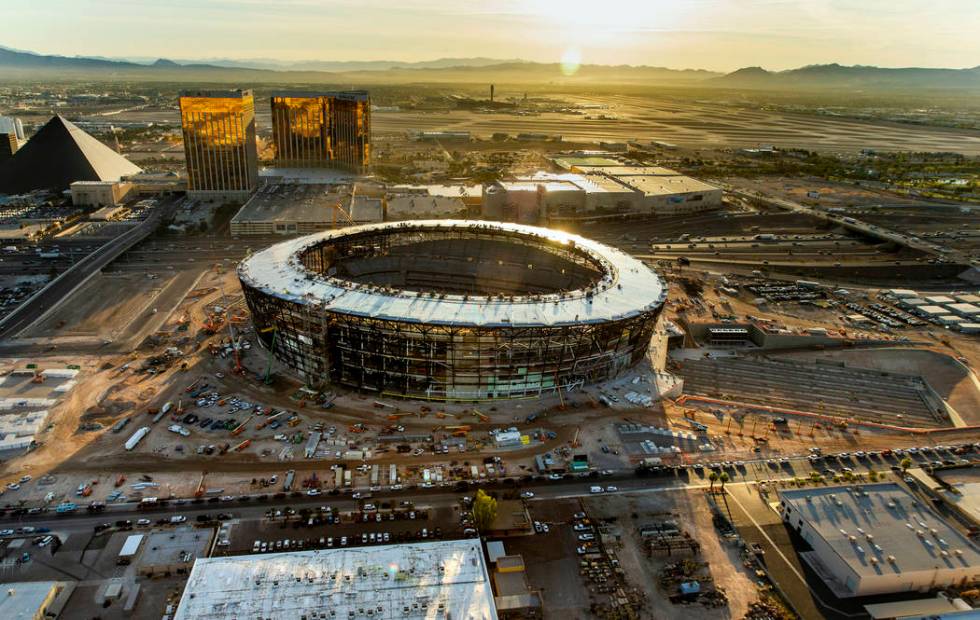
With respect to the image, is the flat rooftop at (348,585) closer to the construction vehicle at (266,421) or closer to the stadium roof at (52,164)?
the construction vehicle at (266,421)

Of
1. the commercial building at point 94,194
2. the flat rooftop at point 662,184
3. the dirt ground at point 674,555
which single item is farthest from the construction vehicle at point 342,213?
the dirt ground at point 674,555

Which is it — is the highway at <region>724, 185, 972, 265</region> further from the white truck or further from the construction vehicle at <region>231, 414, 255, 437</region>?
the white truck

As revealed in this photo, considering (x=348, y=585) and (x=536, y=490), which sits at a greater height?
(x=348, y=585)

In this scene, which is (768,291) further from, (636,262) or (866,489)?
(866,489)

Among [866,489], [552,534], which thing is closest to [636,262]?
[866,489]

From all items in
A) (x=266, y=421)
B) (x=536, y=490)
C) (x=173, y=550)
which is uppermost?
(x=266, y=421)

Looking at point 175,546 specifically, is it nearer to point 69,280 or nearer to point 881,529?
point 881,529

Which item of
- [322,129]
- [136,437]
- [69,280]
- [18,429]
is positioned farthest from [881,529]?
[322,129]
